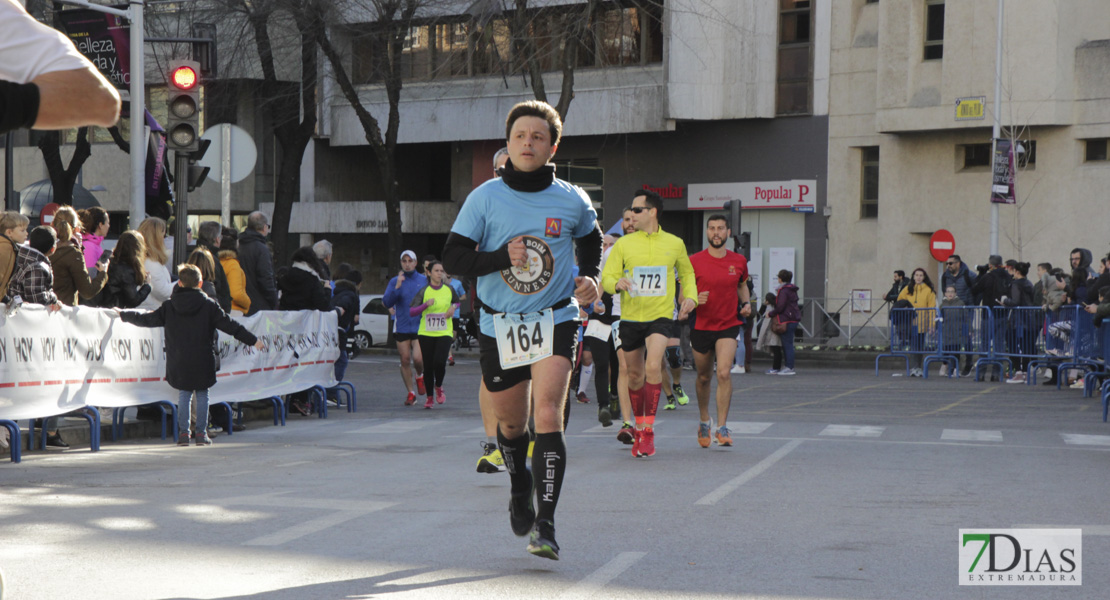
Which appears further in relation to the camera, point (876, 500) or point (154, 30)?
point (154, 30)

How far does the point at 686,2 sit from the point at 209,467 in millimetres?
28900

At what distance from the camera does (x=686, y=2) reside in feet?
122

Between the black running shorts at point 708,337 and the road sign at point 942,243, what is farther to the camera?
the road sign at point 942,243

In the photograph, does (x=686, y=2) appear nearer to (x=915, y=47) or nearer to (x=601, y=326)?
(x=915, y=47)

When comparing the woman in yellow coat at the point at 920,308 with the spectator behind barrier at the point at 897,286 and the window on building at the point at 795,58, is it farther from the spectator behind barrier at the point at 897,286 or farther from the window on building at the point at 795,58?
the window on building at the point at 795,58

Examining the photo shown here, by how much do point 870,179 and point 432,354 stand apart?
23.0 meters

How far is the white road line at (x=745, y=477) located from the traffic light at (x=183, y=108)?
23.3 feet

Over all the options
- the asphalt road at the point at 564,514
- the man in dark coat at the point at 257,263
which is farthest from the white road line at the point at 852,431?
the man in dark coat at the point at 257,263

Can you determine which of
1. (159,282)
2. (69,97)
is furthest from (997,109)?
(69,97)

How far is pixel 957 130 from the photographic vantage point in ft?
117

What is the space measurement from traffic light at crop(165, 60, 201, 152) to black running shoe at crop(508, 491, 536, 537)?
375 inches

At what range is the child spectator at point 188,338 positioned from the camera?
40.1ft

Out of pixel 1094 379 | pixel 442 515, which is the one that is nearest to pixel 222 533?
pixel 442 515

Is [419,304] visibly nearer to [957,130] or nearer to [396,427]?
[396,427]
